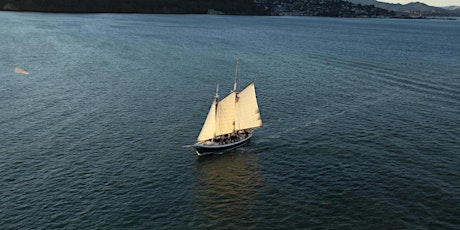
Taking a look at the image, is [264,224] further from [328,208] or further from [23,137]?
[23,137]

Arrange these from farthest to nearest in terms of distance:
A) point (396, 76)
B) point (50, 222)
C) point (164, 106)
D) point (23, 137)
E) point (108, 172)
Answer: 1. point (396, 76)
2. point (164, 106)
3. point (23, 137)
4. point (108, 172)
5. point (50, 222)

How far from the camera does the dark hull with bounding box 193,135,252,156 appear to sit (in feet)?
266

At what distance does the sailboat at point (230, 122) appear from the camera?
84.4 metres

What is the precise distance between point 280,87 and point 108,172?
7148cm

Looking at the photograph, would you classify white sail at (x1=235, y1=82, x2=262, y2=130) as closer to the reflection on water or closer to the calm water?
the calm water

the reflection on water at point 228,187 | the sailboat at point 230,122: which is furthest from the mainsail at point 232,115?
the reflection on water at point 228,187

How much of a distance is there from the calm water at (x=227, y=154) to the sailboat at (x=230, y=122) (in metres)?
2.35

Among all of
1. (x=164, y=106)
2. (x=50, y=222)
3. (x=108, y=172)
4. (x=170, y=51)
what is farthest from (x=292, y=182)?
(x=170, y=51)

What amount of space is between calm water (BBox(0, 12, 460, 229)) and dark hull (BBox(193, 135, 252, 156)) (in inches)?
58.4

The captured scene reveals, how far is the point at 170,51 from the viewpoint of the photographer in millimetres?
198250

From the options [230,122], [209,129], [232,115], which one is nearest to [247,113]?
[232,115]

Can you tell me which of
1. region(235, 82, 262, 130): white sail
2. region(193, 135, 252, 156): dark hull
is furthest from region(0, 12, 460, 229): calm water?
region(235, 82, 262, 130): white sail

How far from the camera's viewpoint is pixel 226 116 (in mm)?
86812

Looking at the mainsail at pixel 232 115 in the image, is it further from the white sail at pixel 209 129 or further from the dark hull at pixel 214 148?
the dark hull at pixel 214 148
